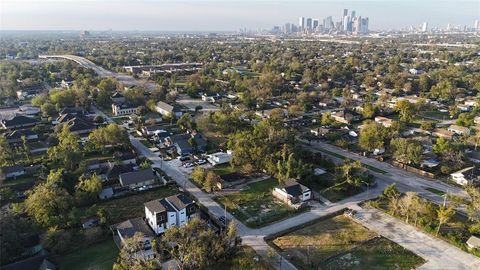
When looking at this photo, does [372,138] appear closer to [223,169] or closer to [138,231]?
[223,169]

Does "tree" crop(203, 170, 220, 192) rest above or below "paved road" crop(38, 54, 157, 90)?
below

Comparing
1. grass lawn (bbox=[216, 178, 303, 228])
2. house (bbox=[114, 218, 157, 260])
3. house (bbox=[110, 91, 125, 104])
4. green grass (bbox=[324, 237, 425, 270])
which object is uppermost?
house (bbox=[110, 91, 125, 104])

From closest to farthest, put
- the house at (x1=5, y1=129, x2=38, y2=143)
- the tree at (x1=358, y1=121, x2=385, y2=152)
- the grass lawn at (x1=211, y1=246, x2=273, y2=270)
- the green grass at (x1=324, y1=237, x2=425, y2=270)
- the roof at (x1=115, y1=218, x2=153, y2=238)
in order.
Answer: the grass lawn at (x1=211, y1=246, x2=273, y2=270)
the green grass at (x1=324, y1=237, x2=425, y2=270)
the roof at (x1=115, y1=218, x2=153, y2=238)
the tree at (x1=358, y1=121, x2=385, y2=152)
the house at (x1=5, y1=129, x2=38, y2=143)

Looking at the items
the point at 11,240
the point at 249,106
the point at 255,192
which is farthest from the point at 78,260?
the point at 249,106

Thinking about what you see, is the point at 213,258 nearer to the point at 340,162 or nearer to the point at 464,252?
the point at 464,252

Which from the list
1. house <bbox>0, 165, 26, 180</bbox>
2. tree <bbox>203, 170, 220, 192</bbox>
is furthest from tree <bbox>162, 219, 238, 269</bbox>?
house <bbox>0, 165, 26, 180</bbox>

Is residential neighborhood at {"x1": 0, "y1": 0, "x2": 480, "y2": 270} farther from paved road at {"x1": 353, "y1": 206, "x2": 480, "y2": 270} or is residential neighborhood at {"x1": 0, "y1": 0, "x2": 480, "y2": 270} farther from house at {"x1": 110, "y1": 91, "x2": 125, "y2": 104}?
house at {"x1": 110, "y1": 91, "x2": 125, "y2": 104}

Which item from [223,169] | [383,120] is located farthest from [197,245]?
[383,120]

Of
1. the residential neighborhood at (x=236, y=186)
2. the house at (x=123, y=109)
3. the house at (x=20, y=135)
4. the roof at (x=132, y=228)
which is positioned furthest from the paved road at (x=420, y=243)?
the house at (x=123, y=109)
